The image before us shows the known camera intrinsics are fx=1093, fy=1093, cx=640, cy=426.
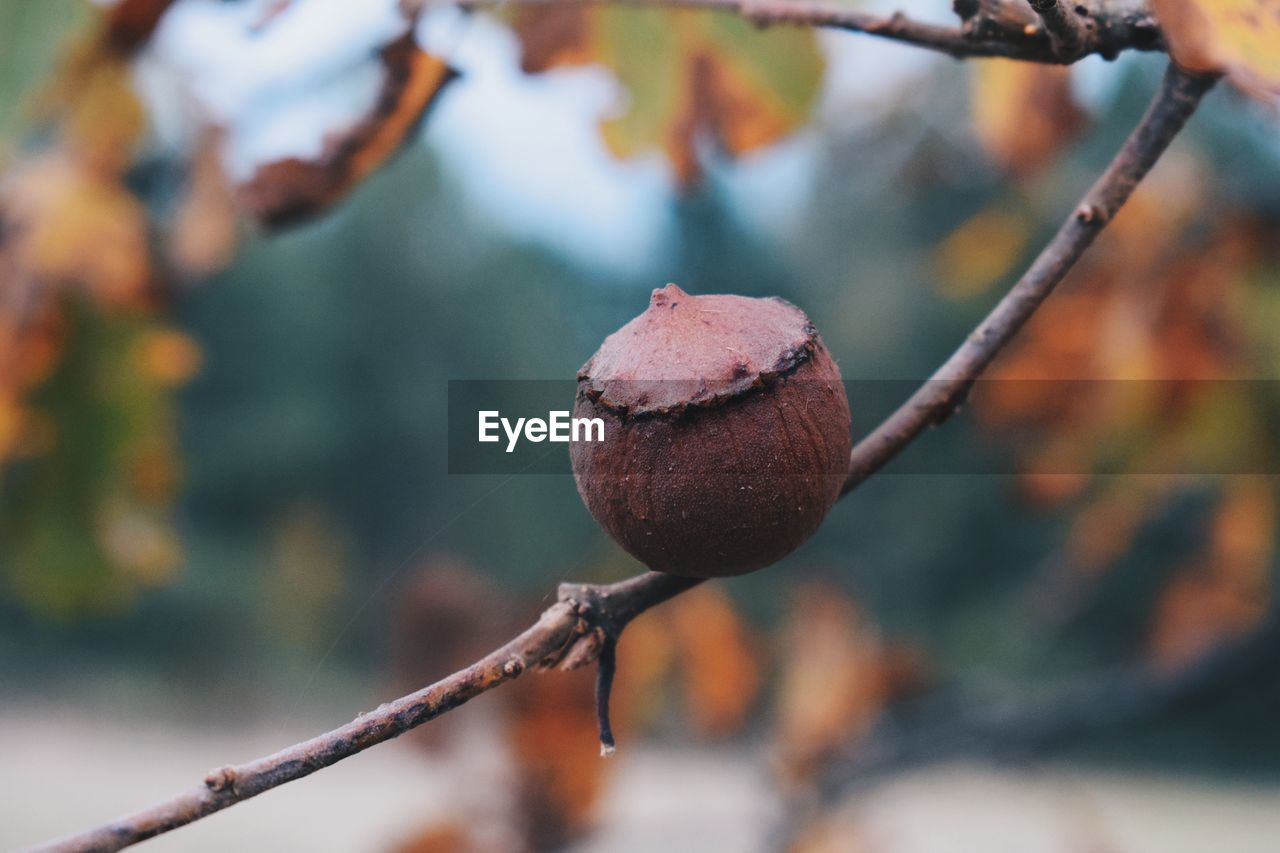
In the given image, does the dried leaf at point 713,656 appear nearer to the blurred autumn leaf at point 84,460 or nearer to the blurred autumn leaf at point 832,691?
the blurred autumn leaf at point 832,691

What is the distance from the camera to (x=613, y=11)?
1.67 m

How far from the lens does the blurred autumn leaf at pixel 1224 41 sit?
612 millimetres

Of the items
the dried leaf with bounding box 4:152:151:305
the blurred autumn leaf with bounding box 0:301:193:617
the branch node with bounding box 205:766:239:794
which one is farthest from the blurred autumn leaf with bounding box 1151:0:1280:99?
the blurred autumn leaf with bounding box 0:301:193:617

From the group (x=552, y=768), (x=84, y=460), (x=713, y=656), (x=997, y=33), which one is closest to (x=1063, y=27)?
(x=997, y=33)

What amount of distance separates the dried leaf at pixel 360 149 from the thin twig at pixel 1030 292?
61 centimetres

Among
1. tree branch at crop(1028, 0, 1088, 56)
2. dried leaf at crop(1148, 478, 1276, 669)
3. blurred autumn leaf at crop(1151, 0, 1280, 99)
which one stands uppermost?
tree branch at crop(1028, 0, 1088, 56)

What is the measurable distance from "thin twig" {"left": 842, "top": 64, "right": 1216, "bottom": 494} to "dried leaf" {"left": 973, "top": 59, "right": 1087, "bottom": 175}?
47.2 inches

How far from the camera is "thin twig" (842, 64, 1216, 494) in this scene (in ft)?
2.32

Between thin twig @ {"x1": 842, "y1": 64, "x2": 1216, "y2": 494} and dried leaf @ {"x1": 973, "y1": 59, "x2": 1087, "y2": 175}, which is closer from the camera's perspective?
thin twig @ {"x1": 842, "y1": 64, "x2": 1216, "y2": 494}

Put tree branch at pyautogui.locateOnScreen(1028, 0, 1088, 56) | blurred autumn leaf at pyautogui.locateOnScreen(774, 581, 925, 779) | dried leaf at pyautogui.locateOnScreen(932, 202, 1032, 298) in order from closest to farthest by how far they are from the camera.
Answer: tree branch at pyautogui.locateOnScreen(1028, 0, 1088, 56) < dried leaf at pyautogui.locateOnScreen(932, 202, 1032, 298) < blurred autumn leaf at pyautogui.locateOnScreen(774, 581, 925, 779)

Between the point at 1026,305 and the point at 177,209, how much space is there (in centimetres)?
206

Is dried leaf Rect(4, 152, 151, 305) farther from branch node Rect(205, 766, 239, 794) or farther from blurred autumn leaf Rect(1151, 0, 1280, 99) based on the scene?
blurred autumn leaf Rect(1151, 0, 1280, 99)

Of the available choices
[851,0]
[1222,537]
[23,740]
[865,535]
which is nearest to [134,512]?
[851,0]

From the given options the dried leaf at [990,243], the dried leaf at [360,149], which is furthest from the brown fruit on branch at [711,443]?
the dried leaf at [990,243]
